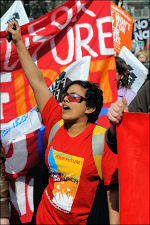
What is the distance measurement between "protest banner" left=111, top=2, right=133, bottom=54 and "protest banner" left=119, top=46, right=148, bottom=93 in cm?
15

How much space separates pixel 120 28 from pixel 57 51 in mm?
1280

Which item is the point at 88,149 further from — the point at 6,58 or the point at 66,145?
the point at 6,58

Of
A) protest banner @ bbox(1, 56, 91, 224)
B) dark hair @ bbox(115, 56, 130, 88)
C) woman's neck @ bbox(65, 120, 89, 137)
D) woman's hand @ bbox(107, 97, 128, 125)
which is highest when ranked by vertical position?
woman's hand @ bbox(107, 97, 128, 125)

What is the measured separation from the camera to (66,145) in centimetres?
223

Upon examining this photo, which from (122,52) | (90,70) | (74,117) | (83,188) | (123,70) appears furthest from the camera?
(122,52)

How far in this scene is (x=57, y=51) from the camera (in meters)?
3.56

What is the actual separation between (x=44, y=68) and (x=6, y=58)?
40cm

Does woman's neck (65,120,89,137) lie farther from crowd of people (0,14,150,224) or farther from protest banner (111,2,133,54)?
protest banner (111,2,133,54)

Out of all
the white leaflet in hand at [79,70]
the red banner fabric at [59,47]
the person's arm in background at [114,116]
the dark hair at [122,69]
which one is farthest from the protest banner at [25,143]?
the person's arm in background at [114,116]

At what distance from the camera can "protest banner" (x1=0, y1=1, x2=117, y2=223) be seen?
11.3ft

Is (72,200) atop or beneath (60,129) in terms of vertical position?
beneath

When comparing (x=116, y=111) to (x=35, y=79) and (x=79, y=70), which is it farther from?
(x=79, y=70)

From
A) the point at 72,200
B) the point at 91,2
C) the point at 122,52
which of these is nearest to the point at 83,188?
the point at 72,200

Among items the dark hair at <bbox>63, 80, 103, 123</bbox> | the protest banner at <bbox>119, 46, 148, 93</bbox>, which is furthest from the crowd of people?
the protest banner at <bbox>119, 46, 148, 93</bbox>
